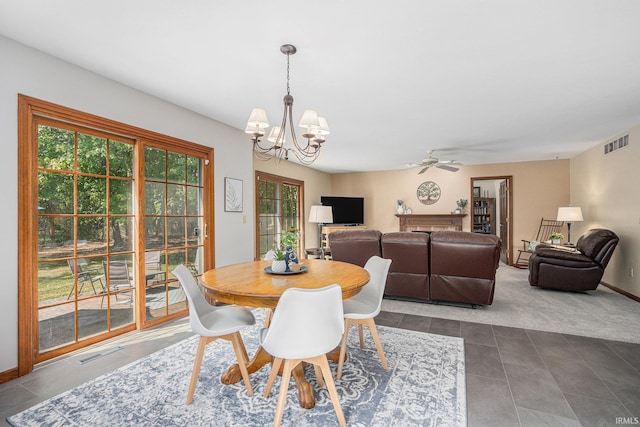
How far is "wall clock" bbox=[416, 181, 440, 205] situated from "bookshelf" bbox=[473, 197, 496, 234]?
1.66 meters

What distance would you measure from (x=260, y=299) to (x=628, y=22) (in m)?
2.99

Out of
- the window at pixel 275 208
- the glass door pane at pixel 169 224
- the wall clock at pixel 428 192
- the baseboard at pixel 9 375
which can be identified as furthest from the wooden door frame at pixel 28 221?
the wall clock at pixel 428 192

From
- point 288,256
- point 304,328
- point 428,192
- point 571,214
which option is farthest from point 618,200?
point 304,328

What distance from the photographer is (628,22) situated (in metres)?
2.05

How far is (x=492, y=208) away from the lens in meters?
9.44

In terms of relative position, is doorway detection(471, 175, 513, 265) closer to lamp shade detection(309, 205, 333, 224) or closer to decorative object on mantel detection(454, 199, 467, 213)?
decorative object on mantel detection(454, 199, 467, 213)

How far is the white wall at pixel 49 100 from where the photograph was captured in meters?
2.21

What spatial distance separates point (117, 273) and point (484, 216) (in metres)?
9.21

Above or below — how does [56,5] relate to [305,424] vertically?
above

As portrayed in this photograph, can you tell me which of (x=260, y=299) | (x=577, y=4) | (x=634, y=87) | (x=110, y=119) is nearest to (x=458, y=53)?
(x=577, y=4)

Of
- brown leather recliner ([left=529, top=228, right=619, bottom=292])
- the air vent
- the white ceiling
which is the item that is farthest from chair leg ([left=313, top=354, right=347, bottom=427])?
the air vent

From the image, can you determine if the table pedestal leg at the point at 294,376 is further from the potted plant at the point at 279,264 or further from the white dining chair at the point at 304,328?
the potted plant at the point at 279,264

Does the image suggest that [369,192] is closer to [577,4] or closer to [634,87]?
[634,87]

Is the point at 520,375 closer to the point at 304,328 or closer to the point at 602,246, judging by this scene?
the point at 304,328
